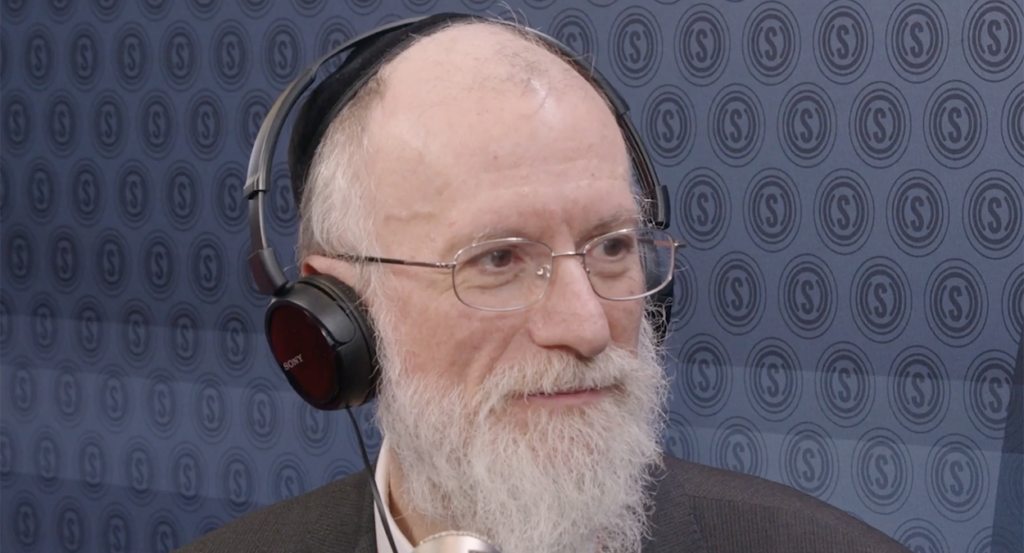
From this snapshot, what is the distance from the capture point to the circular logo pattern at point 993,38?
152cm

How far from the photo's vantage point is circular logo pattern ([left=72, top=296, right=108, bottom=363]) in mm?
2027

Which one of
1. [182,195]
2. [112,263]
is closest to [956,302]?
[182,195]

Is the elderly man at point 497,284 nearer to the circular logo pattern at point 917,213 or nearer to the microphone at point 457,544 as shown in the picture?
the microphone at point 457,544

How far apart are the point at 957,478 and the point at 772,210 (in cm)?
47

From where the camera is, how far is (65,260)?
204cm

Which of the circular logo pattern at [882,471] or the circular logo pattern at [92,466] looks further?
the circular logo pattern at [92,466]

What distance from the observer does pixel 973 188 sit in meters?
1.56

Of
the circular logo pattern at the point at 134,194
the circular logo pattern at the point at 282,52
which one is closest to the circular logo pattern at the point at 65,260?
the circular logo pattern at the point at 134,194

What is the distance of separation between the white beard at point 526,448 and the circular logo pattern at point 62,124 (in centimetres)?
112

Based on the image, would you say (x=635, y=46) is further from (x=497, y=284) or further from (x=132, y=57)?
(x=132, y=57)

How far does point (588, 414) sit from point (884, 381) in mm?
673

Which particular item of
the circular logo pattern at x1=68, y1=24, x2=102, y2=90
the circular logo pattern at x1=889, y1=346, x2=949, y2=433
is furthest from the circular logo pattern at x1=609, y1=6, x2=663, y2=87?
the circular logo pattern at x1=68, y1=24, x2=102, y2=90

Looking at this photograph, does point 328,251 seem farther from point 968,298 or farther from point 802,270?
point 968,298

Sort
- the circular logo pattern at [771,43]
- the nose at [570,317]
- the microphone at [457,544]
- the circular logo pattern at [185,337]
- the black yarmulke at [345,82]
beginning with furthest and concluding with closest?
1. the circular logo pattern at [185,337]
2. the circular logo pattern at [771,43]
3. the black yarmulke at [345,82]
4. the nose at [570,317]
5. the microphone at [457,544]
